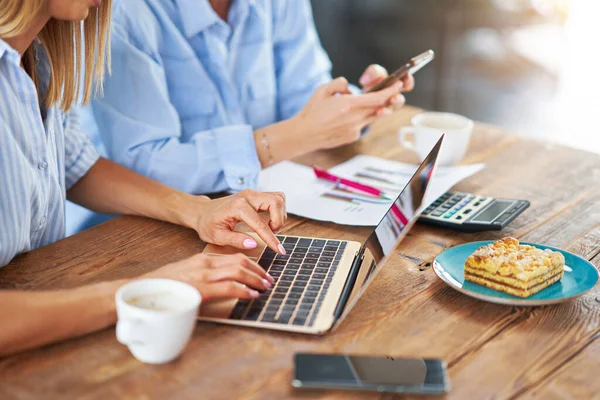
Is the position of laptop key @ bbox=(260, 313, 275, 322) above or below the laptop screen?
below

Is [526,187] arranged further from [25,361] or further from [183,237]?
[25,361]

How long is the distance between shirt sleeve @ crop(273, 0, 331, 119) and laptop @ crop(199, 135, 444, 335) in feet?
2.35

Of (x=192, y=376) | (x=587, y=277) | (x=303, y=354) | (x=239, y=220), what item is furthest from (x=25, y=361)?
(x=587, y=277)

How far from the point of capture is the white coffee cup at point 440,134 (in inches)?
57.6

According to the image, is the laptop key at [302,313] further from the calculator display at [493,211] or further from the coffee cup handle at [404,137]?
the coffee cup handle at [404,137]

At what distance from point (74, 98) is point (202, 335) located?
0.59 metres


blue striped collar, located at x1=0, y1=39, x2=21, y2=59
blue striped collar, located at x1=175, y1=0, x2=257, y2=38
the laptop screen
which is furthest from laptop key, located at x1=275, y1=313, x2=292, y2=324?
blue striped collar, located at x1=175, y1=0, x2=257, y2=38

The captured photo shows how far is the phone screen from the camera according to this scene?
0.77 meters

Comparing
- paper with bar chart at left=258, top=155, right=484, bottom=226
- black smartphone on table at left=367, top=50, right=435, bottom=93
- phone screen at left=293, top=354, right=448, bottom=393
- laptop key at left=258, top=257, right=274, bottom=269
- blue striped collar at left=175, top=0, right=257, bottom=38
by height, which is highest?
blue striped collar at left=175, top=0, right=257, bottom=38

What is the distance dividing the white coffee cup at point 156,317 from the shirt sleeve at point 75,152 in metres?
0.56

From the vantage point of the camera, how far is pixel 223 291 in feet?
3.00

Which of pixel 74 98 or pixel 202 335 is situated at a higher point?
pixel 74 98

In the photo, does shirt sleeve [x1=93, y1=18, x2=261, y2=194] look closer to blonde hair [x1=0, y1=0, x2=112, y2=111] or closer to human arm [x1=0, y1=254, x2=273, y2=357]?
blonde hair [x1=0, y1=0, x2=112, y2=111]

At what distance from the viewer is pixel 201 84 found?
157cm
